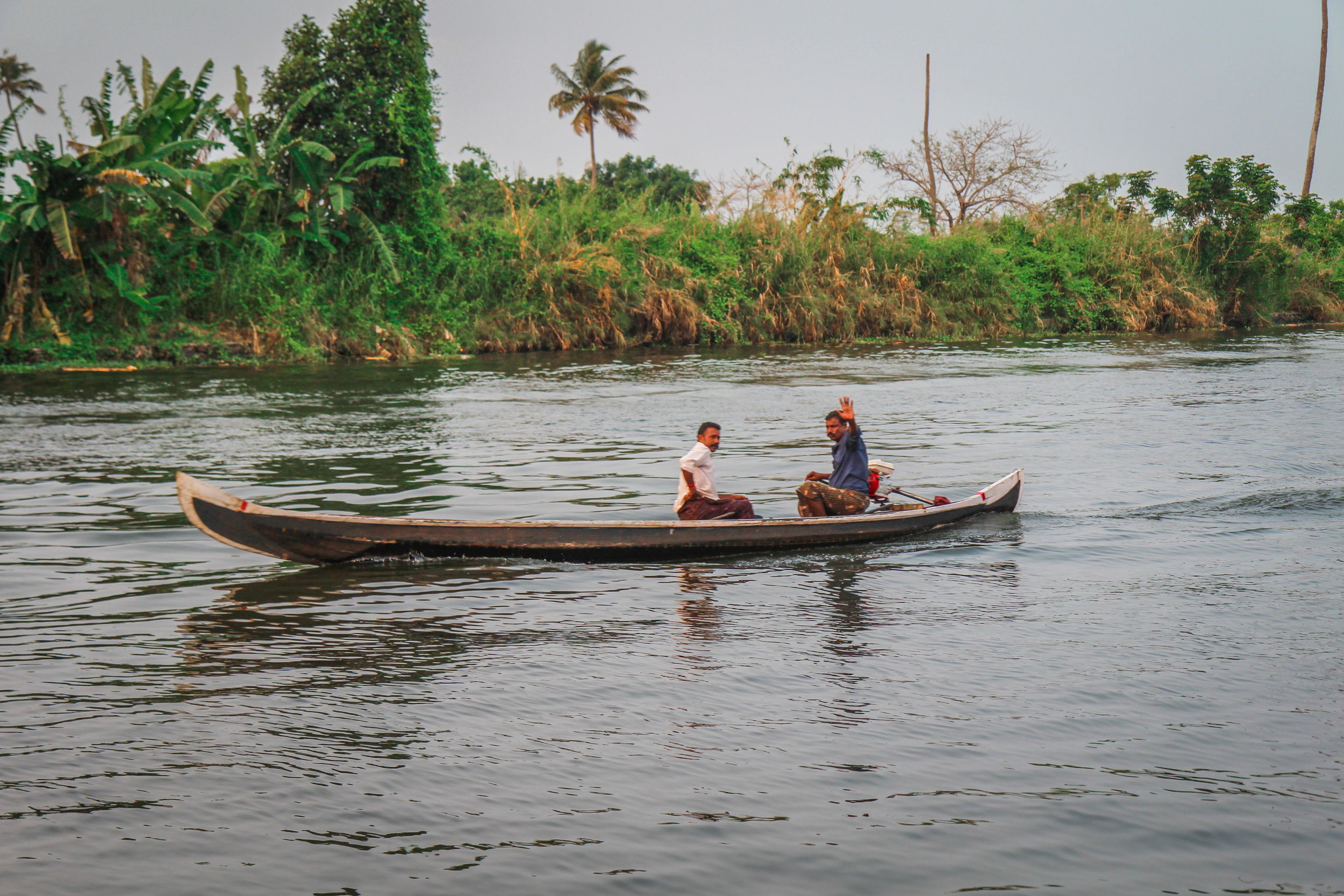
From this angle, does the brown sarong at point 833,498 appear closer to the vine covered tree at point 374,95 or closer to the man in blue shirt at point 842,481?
the man in blue shirt at point 842,481

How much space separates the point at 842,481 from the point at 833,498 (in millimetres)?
259

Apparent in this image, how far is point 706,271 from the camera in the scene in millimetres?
31344

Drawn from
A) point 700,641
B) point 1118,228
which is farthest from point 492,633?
point 1118,228

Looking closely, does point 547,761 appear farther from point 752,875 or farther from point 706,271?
point 706,271

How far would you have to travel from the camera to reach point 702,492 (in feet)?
27.8

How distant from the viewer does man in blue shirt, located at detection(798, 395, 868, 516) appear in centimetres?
887

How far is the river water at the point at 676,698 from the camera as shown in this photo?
12.7ft

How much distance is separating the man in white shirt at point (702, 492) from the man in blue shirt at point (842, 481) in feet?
2.04

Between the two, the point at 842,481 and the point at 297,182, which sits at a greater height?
the point at 297,182

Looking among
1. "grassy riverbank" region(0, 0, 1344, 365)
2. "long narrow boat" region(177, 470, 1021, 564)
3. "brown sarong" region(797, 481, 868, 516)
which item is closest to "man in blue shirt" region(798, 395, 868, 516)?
"brown sarong" region(797, 481, 868, 516)

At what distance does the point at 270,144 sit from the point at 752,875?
77.5 feet

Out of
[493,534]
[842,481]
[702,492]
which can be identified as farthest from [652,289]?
[493,534]

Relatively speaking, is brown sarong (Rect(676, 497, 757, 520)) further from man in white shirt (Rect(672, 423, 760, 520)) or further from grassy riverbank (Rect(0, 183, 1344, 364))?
grassy riverbank (Rect(0, 183, 1344, 364))

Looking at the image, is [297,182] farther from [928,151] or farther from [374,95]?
[928,151]
